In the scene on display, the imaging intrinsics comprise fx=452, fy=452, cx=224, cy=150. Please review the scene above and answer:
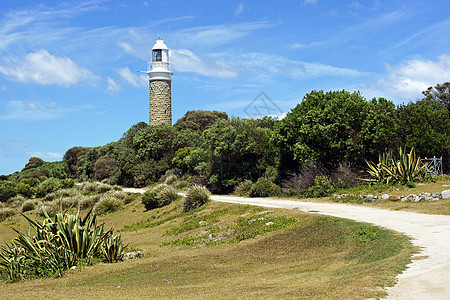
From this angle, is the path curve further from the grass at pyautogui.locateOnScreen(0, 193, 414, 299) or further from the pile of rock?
the pile of rock

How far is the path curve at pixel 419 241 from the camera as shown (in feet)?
23.8

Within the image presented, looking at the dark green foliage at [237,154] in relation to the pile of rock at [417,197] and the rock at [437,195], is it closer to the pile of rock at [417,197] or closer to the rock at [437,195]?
the pile of rock at [417,197]

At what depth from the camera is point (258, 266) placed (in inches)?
462

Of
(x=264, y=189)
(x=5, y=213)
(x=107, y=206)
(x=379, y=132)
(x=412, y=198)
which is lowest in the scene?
(x=5, y=213)

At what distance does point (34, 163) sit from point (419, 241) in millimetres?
88548

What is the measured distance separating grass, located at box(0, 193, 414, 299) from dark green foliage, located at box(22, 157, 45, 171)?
248 feet

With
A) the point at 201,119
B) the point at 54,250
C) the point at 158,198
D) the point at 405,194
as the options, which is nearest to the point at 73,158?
the point at 201,119

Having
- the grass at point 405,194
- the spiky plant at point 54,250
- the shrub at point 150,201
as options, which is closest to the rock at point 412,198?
the grass at point 405,194

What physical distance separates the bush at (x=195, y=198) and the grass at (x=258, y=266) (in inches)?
265

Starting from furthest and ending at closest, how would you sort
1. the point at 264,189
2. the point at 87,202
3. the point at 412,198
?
the point at 87,202
the point at 264,189
the point at 412,198

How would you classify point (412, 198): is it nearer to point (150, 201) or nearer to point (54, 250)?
point (54, 250)

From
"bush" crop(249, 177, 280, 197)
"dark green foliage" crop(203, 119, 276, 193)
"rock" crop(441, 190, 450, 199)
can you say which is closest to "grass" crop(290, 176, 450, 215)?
"rock" crop(441, 190, 450, 199)

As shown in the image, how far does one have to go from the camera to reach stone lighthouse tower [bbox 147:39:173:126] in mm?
64250

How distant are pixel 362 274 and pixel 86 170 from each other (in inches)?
2470
